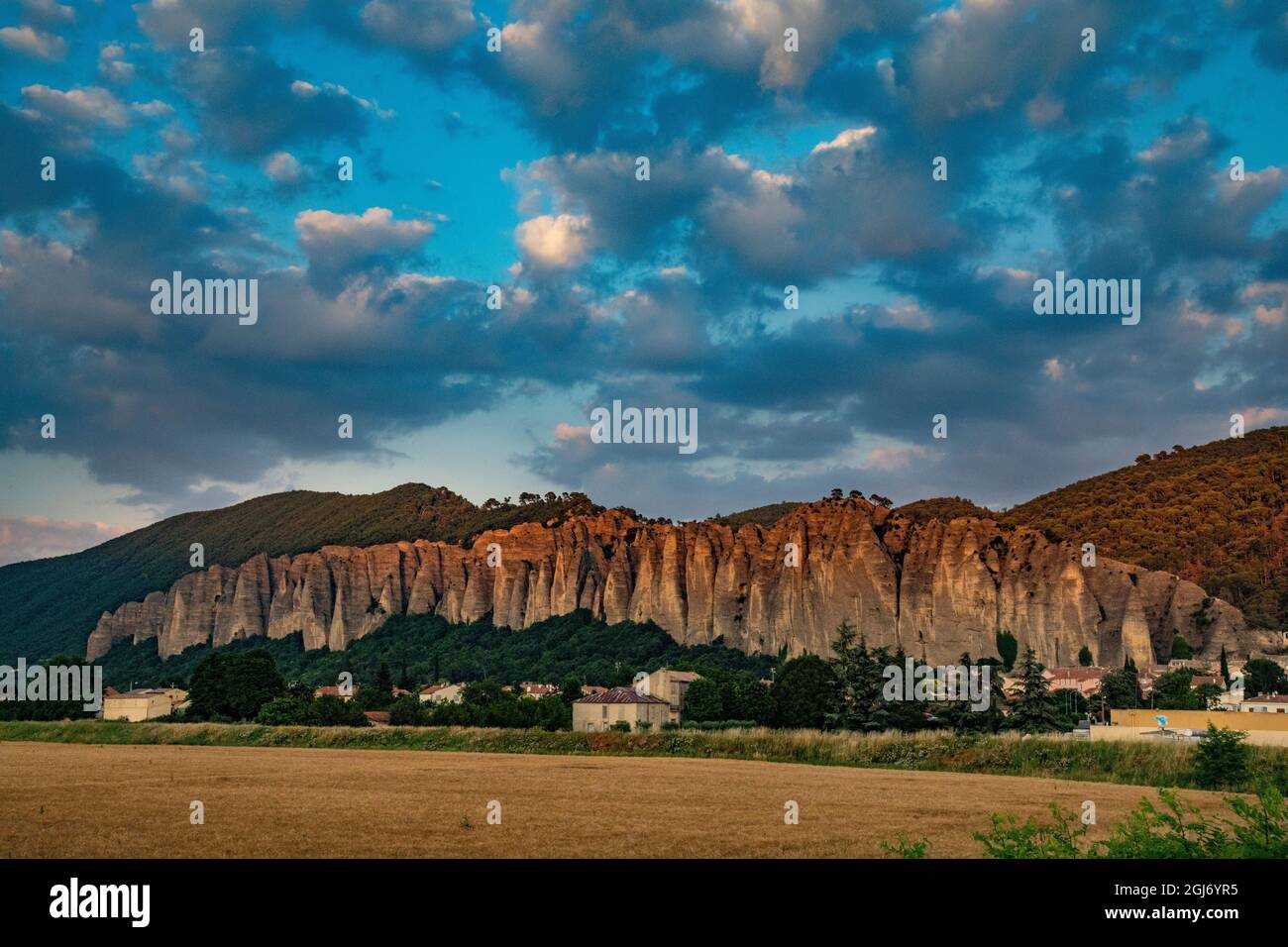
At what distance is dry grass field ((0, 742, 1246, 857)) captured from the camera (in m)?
22.8

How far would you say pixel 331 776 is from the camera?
4225 cm

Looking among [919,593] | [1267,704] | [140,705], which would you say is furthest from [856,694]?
[919,593]

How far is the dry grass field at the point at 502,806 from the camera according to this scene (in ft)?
74.7

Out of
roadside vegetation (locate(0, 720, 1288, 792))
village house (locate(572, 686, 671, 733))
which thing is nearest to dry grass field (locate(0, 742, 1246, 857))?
roadside vegetation (locate(0, 720, 1288, 792))

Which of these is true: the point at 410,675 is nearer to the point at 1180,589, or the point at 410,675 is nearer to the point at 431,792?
the point at 1180,589

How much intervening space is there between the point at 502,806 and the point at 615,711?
5487 centimetres

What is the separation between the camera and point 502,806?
31156 mm

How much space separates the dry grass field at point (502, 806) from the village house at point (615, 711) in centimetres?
3138

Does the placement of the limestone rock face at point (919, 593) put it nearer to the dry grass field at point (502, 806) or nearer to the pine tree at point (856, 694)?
the pine tree at point (856, 694)

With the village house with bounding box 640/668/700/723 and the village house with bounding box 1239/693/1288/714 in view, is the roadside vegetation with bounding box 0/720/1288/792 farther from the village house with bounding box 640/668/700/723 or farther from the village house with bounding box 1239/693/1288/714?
the village house with bounding box 1239/693/1288/714

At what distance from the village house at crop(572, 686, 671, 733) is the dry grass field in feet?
103
